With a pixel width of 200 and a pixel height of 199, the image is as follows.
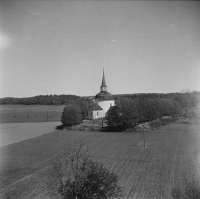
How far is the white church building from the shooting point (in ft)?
216

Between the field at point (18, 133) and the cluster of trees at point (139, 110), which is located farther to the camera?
the cluster of trees at point (139, 110)

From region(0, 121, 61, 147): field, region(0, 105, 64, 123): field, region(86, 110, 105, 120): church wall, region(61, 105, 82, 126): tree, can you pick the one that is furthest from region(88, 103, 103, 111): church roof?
region(0, 105, 64, 123): field

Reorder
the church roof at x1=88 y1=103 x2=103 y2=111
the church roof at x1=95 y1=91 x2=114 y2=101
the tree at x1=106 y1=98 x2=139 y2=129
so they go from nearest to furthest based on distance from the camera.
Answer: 1. the tree at x1=106 y1=98 x2=139 y2=129
2. the church roof at x1=88 y1=103 x2=103 y2=111
3. the church roof at x1=95 y1=91 x2=114 y2=101

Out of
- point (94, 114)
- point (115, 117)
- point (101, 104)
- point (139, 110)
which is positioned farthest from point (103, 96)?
point (115, 117)

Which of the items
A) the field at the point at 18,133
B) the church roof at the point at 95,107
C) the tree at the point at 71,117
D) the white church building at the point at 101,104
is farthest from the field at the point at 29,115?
the tree at the point at 71,117

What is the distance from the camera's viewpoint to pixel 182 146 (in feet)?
95.3

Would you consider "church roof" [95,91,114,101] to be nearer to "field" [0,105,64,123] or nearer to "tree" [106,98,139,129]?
"field" [0,105,64,123]

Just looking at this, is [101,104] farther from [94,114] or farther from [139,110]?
[139,110]

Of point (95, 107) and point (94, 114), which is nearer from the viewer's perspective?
point (94, 114)

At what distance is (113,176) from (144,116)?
4624 cm

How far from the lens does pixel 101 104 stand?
7012 cm

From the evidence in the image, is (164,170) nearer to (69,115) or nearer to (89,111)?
(69,115)

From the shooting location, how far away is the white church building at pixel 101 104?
65812 mm

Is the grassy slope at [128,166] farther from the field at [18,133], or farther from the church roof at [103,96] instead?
the church roof at [103,96]
